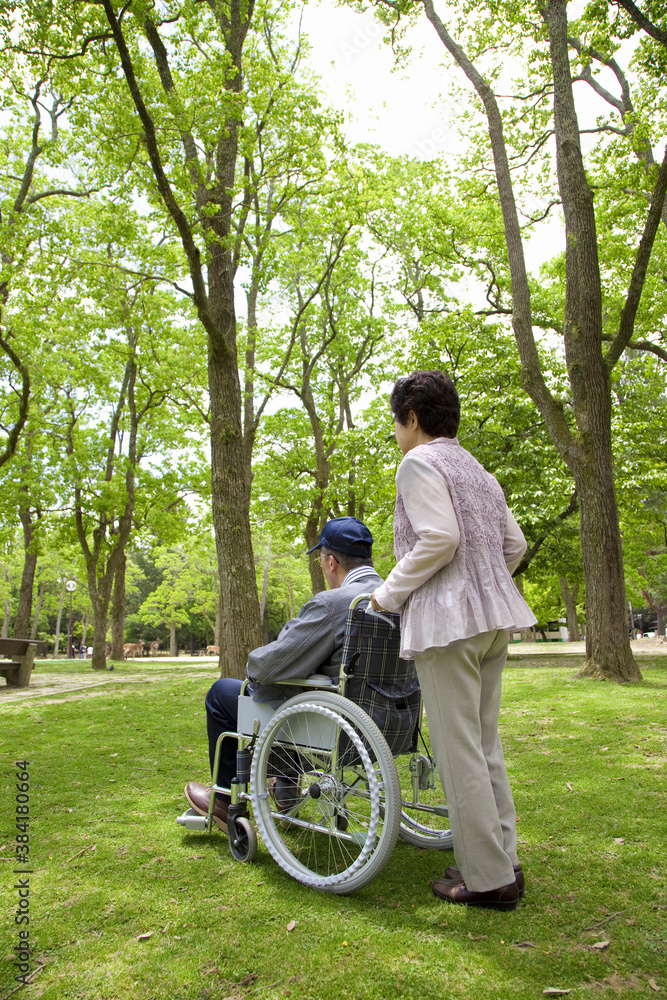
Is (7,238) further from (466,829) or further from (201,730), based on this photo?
(466,829)

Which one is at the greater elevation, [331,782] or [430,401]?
[430,401]

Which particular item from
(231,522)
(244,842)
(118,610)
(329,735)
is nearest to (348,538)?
(329,735)

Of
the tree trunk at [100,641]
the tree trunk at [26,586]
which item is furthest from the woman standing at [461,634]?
the tree trunk at [26,586]

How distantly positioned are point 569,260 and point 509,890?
899 centimetres

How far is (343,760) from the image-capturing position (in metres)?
2.66

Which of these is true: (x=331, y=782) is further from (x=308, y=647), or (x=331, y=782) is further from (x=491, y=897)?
(x=491, y=897)

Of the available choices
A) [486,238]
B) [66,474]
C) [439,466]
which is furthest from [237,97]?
[66,474]

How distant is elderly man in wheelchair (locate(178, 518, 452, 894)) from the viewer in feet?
8.02

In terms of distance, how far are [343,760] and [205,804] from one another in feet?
2.87

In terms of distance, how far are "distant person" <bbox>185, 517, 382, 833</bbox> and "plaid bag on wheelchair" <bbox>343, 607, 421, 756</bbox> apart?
0.12m

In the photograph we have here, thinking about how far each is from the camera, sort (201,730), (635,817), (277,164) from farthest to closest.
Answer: (277,164) → (201,730) → (635,817)

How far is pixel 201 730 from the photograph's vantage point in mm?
6512
